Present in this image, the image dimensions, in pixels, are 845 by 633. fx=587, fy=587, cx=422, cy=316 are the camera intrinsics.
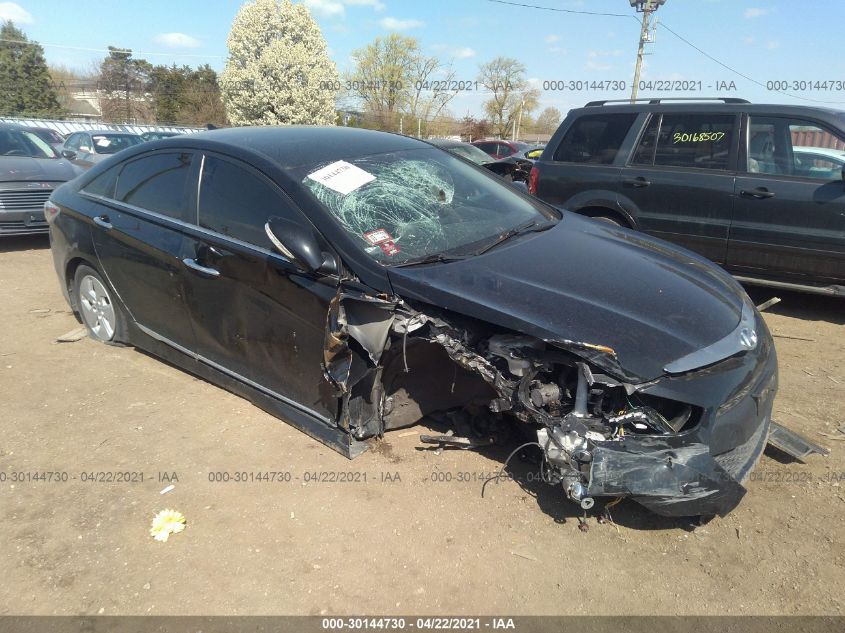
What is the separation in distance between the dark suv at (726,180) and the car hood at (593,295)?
240 cm

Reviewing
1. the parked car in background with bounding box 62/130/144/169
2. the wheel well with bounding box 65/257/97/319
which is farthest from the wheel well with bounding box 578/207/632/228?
the parked car in background with bounding box 62/130/144/169

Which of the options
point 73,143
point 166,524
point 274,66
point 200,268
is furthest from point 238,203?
point 274,66

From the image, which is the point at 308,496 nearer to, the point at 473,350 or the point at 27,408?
the point at 473,350

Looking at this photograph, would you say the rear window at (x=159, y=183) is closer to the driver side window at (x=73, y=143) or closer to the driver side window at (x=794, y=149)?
the driver side window at (x=794, y=149)

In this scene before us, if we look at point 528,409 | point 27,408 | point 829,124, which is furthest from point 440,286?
point 829,124

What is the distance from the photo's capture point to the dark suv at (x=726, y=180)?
5039 millimetres

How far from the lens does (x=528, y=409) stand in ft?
8.41

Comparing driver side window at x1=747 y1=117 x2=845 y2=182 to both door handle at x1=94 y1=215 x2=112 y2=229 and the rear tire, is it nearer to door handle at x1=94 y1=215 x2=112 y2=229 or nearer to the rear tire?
door handle at x1=94 y1=215 x2=112 y2=229

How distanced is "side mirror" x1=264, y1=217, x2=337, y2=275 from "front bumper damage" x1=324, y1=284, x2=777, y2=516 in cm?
16

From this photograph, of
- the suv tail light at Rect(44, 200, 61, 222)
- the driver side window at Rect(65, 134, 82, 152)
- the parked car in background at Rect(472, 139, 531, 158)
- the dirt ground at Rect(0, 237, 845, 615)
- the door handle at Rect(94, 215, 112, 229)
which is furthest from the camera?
the parked car in background at Rect(472, 139, 531, 158)

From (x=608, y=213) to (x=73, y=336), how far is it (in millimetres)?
5097

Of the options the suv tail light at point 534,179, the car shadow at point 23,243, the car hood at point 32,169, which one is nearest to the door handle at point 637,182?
the suv tail light at point 534,179

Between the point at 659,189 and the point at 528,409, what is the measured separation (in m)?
3.99

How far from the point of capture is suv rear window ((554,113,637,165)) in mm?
6012
